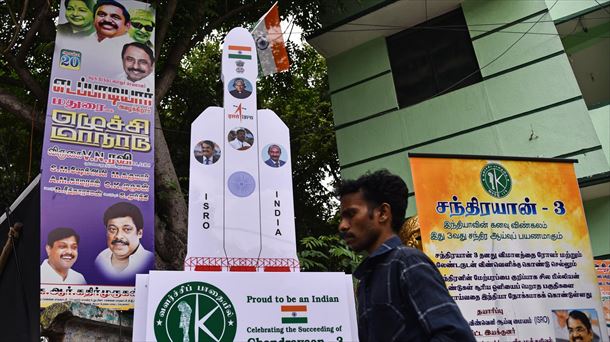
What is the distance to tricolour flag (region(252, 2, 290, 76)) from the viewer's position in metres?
5.90

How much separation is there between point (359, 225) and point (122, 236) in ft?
12.9

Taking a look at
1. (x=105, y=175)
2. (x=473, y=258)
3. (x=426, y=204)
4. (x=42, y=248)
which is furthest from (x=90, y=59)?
(x=473, y=258)

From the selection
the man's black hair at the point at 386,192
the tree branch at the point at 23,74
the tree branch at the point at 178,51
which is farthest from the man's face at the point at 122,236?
the man's black hair at the point at 386,192

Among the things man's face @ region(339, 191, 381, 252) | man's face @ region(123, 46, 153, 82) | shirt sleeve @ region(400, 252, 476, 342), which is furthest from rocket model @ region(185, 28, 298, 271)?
shirt sleeve @ region(400, 252, 476, 342)

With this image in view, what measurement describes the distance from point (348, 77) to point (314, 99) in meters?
4.03

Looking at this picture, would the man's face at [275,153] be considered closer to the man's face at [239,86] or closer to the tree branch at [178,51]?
the man's face at [239,86]

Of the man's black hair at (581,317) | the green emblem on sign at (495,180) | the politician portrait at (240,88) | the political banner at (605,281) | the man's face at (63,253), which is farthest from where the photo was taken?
the political banner at (605,281)

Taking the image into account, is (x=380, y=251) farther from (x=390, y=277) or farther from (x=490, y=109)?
(x=490, y=109)

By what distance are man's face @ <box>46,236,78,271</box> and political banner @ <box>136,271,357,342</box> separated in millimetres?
2087

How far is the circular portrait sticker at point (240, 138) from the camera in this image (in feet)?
16.6

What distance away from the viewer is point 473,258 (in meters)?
4.42

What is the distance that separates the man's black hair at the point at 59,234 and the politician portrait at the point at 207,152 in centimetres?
155

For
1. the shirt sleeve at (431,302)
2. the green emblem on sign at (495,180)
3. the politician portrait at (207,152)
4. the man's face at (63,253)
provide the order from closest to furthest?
the shirt sleeve at (431,302) → the green emblem on sign at (495,180) → the politician portrait at (207,152) → the man's face at (63,253)

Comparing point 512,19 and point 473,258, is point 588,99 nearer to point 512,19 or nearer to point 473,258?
point 512,19
